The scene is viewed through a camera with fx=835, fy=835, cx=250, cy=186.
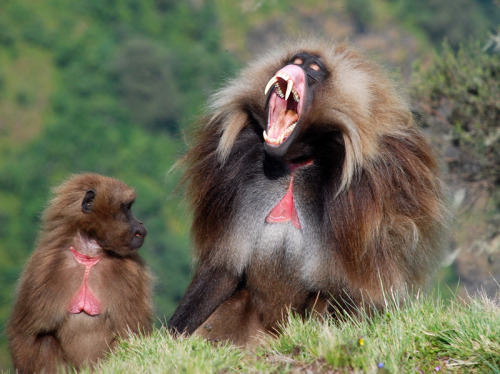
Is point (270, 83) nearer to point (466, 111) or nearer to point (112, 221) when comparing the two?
point (112, 221)

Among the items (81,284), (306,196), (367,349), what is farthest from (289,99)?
(367,349)

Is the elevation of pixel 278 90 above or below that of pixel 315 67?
below

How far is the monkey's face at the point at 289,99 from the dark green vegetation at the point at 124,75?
37526 millimetres

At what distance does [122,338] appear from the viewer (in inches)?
222

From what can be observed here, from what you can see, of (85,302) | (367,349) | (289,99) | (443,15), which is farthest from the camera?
(443,15)

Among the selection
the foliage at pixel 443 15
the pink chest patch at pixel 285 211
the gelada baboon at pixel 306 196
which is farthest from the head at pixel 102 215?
the foliage at pixel 443 15

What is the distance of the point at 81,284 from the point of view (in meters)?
5.85

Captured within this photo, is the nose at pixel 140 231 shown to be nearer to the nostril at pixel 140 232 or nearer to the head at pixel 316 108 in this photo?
the nostril at pixel 140 232

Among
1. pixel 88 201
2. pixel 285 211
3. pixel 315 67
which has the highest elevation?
pixel 315 67

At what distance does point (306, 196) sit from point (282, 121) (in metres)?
0.53

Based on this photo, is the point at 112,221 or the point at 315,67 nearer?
the point at 315,67

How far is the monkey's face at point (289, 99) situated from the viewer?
17.7ft

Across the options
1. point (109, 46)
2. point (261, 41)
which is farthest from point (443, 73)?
point (109, 46)

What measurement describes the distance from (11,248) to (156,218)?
8.51 metres
